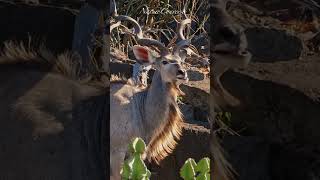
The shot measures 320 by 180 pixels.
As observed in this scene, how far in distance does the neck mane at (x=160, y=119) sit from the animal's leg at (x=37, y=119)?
11.9ft

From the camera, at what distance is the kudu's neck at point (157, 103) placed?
6.66 metres

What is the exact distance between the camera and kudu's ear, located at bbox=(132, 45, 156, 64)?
665 centimetres

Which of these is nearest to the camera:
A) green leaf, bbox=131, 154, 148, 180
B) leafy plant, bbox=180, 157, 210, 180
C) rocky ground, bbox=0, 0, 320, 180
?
rocky ground, bbox=0, 0, 320, 180

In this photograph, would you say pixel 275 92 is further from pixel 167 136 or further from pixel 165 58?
pixel 165 58

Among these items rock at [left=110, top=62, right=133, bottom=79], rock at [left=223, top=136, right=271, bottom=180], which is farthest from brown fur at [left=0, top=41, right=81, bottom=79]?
rock at [left=110, top=62, right=133, bottom=79]

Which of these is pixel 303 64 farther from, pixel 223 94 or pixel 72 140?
pixel 72 140

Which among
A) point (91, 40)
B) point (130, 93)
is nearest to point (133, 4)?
point (130, 93)

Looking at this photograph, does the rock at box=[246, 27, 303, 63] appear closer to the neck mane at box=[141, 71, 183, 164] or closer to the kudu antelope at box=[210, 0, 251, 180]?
the kudu antelope at box=[210, 0, 251, 180]

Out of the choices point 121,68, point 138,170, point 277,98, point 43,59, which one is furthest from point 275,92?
point 121,68

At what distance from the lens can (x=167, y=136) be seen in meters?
6.50

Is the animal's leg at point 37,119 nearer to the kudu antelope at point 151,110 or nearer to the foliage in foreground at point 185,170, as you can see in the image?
the foliage in foreground at point 185,170

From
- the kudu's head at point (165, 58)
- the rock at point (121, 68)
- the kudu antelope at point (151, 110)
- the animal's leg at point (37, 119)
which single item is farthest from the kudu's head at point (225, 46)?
the rock at point (121, 68)

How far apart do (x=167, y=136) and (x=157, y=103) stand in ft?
1.45

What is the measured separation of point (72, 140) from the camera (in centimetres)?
277
